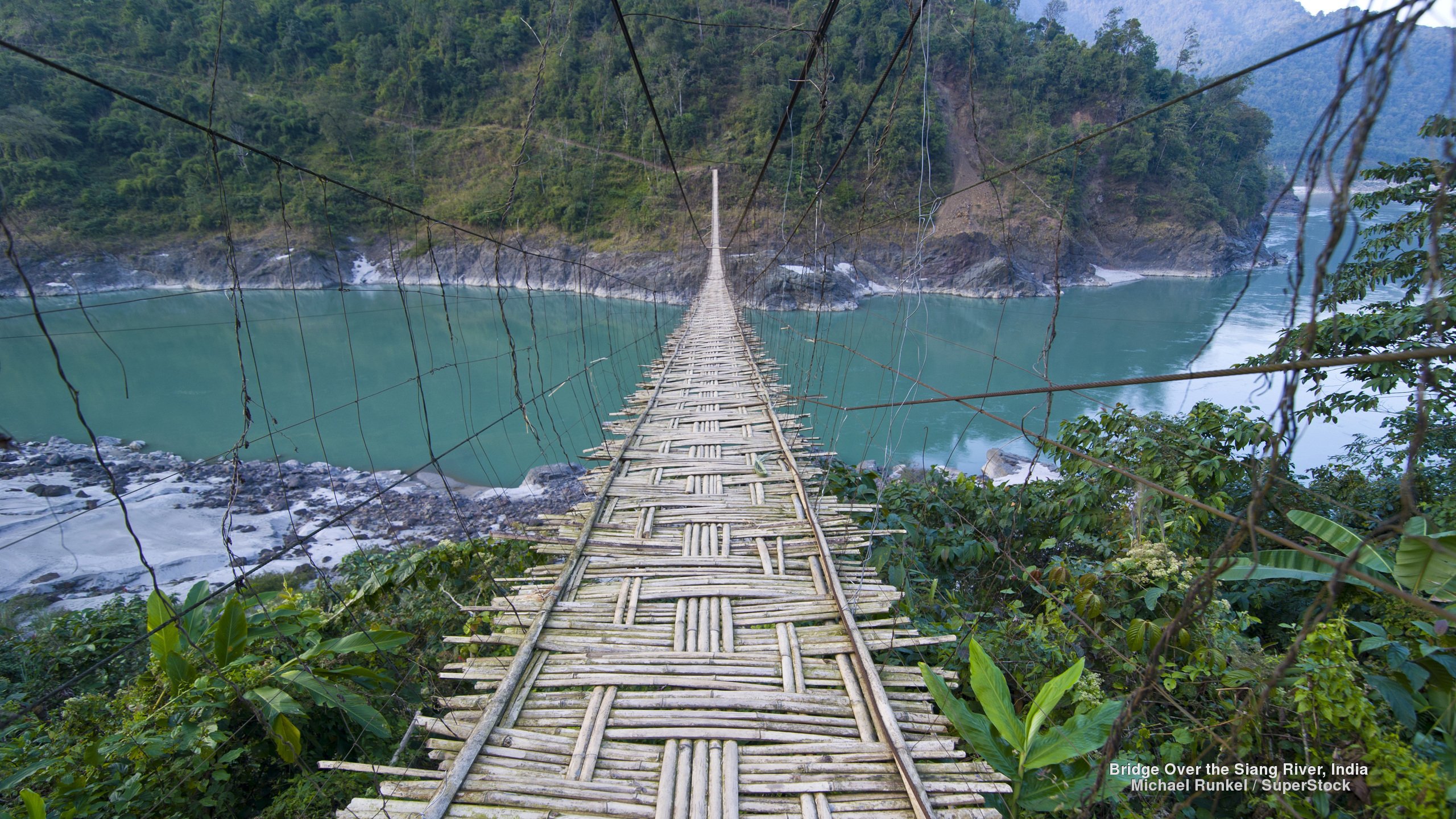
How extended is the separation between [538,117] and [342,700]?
79.2ft

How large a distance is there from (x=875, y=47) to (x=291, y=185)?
19.0m

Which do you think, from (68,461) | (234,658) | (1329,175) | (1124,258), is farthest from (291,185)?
(1124,258)

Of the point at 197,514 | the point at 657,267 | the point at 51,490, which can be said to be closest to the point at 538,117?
the point at 657,267

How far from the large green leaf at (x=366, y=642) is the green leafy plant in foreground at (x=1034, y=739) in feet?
3.74

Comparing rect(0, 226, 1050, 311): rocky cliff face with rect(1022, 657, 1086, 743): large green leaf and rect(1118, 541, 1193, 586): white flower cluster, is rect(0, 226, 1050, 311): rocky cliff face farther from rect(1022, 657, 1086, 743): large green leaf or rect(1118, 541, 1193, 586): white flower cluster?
rect(1022, 657, 1086, 743): large green leaf

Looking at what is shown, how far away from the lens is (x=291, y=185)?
18.8 metres

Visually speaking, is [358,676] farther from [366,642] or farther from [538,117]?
[538,117]

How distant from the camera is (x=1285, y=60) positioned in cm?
786

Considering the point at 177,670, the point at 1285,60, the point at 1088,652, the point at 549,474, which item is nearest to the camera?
the point at 177,670

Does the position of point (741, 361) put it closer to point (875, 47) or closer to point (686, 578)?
point (686, 578)

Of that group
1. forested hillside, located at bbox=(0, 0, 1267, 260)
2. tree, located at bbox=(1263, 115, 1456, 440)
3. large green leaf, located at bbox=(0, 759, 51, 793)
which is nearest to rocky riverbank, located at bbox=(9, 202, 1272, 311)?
forested hillside, located at bbox=(0, 0, 1267, 260)

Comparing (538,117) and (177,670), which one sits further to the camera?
(538,117)

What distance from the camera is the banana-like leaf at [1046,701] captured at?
0.96 m

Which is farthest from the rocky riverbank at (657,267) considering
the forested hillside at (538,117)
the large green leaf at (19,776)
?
the large green leaf at (19,776)
